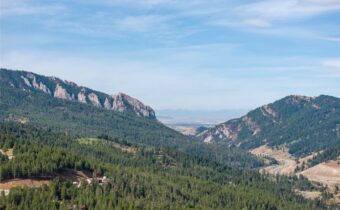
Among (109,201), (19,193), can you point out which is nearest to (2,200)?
(19,193)

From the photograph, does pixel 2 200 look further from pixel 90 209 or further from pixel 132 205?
pixel 132 205

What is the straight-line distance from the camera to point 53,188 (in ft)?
634

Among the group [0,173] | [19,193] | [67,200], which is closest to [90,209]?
[67,200]

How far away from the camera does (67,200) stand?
190 metres

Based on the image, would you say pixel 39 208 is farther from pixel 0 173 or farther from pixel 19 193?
pixel 0 173

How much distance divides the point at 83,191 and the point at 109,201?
10.8 meters

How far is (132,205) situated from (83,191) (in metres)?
19.1

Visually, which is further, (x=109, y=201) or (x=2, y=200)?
(x=109, y=201)

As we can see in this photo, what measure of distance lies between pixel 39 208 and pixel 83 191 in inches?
1137

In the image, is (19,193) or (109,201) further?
(109,201)

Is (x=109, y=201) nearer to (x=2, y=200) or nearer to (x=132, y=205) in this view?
(x=132, y=205)

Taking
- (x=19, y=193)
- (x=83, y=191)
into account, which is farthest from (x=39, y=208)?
(x=83, y=191)

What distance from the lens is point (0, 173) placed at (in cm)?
19962

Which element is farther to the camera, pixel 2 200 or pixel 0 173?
pixel 0 173
